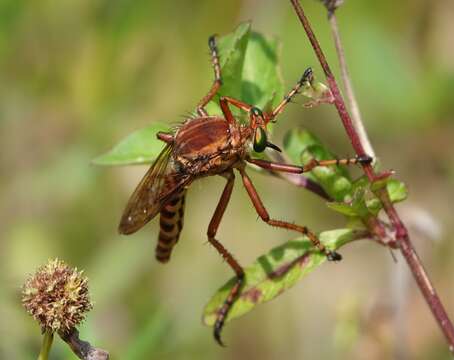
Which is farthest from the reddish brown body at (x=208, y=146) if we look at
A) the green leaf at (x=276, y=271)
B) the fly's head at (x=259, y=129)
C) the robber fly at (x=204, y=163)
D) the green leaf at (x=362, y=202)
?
the green leaf at (x=362, y=202)

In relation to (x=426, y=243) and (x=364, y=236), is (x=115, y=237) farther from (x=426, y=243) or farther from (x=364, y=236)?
(x=364, y=236)

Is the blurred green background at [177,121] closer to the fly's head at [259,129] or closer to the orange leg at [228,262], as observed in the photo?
the orange leg at [228,262]

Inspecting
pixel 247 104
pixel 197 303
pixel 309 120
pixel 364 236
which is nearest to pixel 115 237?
pixel 197 303

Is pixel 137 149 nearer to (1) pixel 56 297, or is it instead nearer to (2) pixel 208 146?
(2) pixel 208 146

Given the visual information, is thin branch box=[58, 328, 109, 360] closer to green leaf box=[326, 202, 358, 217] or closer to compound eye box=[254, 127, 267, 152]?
green leaf box=[326, 202, 358, 217]

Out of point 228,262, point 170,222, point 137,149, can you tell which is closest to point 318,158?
point 137,149
